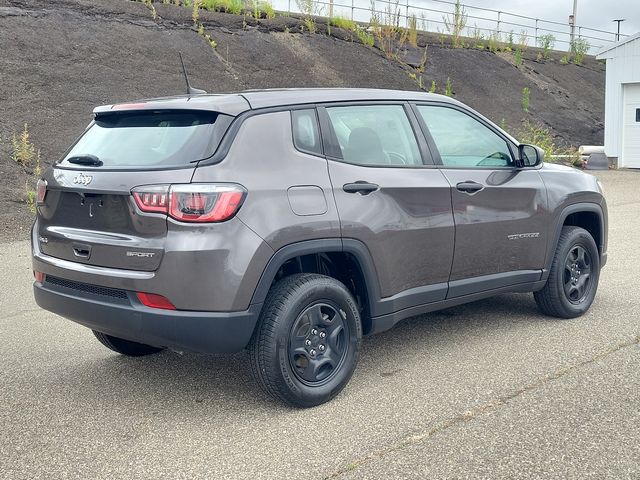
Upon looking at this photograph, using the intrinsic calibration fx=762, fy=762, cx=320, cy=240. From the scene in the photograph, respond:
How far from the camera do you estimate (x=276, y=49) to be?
23.1 meters

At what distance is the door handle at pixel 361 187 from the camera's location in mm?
4301

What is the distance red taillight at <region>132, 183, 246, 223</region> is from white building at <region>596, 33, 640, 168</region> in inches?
839

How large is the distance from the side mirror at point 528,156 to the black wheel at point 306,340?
76.9 inches

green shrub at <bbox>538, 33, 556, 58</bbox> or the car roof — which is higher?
green shrub at <bbox>538, 33, 556, 58</bbox>

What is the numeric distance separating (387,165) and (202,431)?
189 cm

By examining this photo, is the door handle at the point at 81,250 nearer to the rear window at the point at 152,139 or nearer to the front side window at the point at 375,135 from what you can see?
the rear window at the point at 152,139

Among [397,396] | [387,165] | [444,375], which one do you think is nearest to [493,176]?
[387,165]

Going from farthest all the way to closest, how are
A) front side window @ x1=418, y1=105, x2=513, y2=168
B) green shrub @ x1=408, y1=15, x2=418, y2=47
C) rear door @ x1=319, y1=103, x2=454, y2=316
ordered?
green shrub @ x1=408, y1=15, x2=418, y2=47 < front side window @ x1=418, y1=105, x2=513, y2=168 < rear door @ x1=319, y1=103, x2=454, y2=316

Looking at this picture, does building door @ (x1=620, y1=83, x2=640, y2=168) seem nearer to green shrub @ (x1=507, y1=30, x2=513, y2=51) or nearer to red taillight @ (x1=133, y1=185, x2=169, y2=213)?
green shrub @ (x1=507, y1=30, x2=513, y2=51)

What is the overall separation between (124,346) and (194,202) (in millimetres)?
1686

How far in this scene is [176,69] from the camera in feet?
64.3

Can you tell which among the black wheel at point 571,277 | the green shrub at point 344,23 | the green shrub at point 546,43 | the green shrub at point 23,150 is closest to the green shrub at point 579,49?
the green shrub at point 546,43

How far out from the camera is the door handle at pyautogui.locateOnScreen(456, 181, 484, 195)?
Result: 4.95 meters

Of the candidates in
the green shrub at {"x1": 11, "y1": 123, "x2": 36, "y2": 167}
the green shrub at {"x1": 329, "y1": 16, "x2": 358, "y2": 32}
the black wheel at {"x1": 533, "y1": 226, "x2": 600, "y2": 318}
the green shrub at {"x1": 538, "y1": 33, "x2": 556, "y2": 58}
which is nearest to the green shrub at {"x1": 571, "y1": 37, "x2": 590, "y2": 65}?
the green shrub at {"x1": 538, "y1": 33, "x2": 556, "y2": 58}
